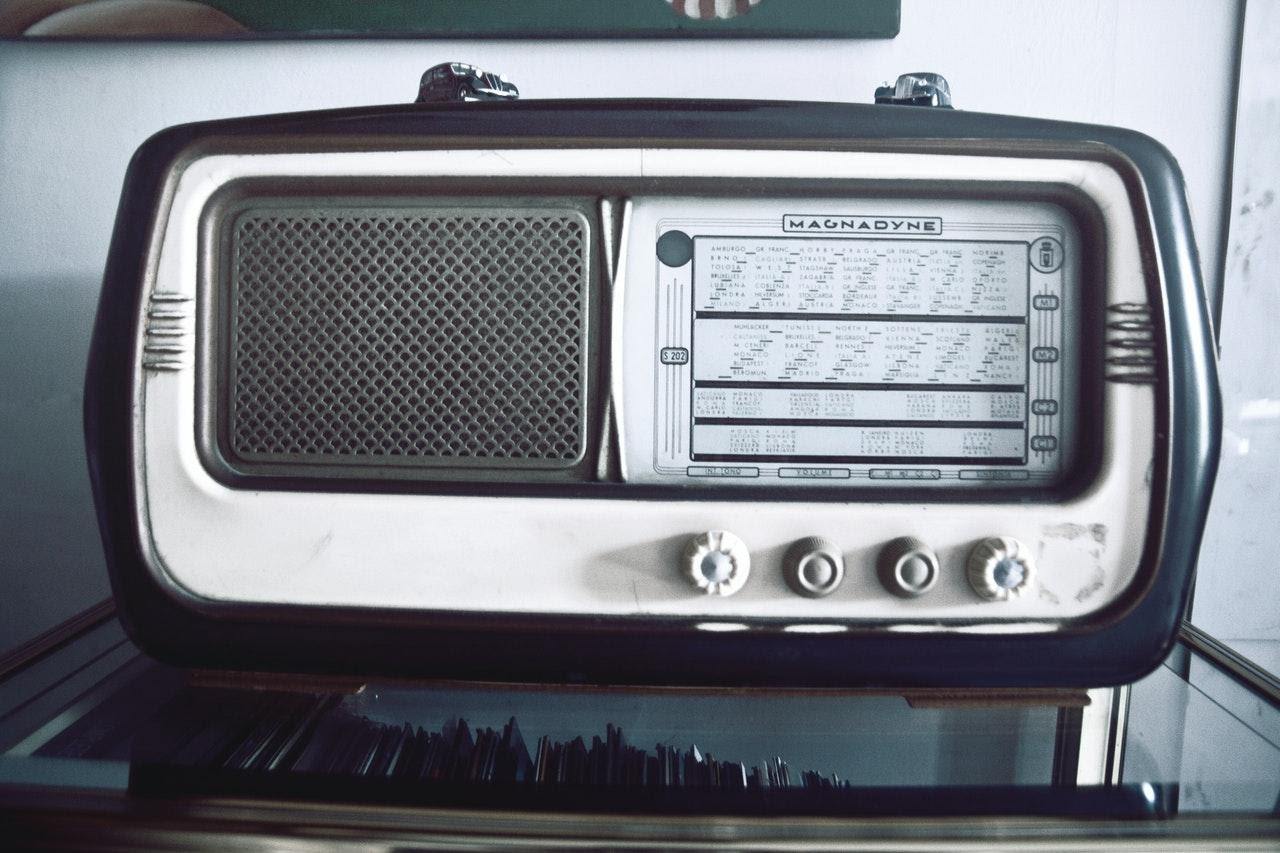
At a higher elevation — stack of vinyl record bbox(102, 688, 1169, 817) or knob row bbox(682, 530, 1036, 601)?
knob row bbox(682, 530, 1036, 601)

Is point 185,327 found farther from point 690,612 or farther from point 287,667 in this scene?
point 690,612

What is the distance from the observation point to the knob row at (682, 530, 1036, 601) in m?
0.44

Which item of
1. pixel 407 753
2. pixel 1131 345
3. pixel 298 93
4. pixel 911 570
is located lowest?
pixel 407 753

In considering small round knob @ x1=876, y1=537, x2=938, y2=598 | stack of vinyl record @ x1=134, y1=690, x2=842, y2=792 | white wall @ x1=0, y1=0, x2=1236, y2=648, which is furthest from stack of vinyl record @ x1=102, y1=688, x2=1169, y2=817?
white wall @ x1=0, y1=0, x2=1236, y2=648

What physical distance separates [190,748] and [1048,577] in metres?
0.49

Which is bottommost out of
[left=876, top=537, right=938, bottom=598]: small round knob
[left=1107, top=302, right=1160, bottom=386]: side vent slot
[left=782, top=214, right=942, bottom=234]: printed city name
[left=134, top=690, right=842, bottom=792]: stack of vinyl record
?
[left=134, top=690, right=842, bottom=792]: stack of vinyl record

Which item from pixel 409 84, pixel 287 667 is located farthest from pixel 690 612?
pixel 409 84

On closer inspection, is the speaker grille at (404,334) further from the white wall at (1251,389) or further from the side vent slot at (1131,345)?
the white wall at (1251,389)

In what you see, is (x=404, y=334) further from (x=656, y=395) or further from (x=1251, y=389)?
(x=1251, y=389)

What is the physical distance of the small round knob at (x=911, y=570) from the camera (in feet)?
1.44

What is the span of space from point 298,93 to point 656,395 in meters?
0.56

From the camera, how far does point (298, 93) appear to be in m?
0.79

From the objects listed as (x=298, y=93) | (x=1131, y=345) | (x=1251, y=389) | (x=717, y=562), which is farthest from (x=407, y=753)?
(x=1251, y=389)

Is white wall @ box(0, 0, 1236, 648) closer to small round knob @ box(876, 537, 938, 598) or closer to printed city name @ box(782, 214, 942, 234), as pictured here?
printed city name @ box(782, 214, 942, 234)
